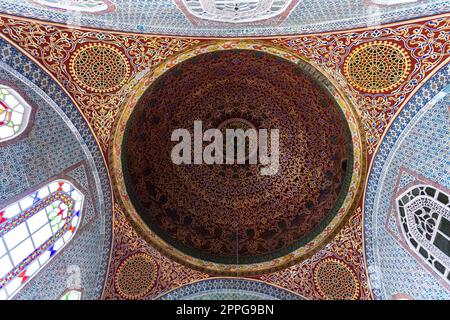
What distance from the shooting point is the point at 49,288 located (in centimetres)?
750

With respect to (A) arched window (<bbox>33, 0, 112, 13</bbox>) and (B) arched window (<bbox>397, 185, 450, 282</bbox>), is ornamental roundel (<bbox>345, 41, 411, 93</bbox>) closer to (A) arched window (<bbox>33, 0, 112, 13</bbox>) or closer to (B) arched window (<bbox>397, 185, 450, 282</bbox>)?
(B) arched window (<bbox>397, 185, 450, 282</bbox>)

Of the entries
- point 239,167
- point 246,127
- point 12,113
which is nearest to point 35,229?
point 12,113

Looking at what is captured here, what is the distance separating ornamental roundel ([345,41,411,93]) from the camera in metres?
7.44

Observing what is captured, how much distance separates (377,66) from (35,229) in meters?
7.63

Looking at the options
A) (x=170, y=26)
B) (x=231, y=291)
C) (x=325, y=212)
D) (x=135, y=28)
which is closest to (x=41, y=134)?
(x=135, y=28)

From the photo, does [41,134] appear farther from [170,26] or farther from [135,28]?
[170,26]

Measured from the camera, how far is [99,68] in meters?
7.83

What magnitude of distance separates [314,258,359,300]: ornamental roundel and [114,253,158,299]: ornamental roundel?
429 centimetres

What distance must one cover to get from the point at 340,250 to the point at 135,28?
7.06 metres

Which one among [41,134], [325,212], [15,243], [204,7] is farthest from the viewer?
[325,212]

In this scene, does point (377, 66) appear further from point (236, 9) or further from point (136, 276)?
point (136, 276)

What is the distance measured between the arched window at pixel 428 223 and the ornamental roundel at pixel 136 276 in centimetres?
623

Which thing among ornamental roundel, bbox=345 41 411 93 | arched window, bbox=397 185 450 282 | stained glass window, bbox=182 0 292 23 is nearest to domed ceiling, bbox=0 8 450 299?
ornamental roundel, bbox=345 41 411 93

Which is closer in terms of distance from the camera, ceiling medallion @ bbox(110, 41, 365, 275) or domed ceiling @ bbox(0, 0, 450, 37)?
domed ceiling @ bbox(0, 0, 450, 37)
